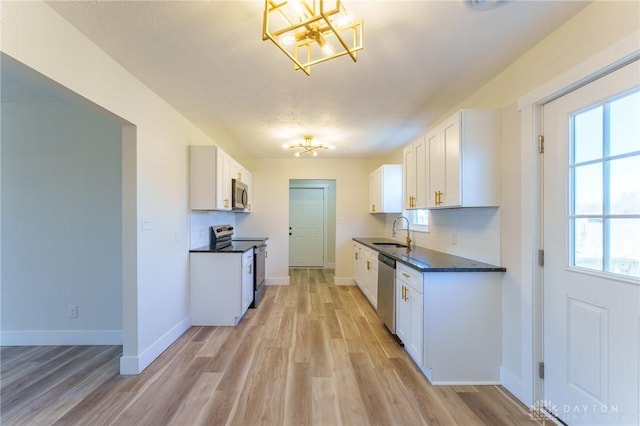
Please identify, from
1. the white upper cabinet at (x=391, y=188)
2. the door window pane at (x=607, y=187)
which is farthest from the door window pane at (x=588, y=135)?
the white upper cabinet at (x=391, y=188)

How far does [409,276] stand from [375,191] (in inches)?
102

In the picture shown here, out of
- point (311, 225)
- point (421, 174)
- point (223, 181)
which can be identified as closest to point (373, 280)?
point (421, 174)

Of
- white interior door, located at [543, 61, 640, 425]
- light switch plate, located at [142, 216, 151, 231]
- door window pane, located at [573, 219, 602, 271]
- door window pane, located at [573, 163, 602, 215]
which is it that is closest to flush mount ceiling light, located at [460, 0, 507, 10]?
white interior door, located at [543, 61, 640, 425]

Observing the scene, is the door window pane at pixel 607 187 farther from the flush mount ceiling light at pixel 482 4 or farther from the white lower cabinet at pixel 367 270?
the white lower cabinet at pixel 367 270

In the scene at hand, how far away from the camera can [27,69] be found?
143 cm

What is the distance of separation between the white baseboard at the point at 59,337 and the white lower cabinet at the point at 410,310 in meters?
2.93

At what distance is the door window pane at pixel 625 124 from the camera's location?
130cm

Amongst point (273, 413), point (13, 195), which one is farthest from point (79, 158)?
point (273, 413)

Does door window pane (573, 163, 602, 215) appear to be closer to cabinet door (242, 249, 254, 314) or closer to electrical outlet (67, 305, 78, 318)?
cabinet door (242, 249, 254, 314)

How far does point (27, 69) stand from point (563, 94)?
308 centimetres

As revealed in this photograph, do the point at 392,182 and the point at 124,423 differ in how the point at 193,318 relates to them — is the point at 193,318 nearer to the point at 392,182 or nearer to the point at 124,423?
the point at 124,423

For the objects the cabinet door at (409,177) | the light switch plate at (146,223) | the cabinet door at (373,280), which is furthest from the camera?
the cabinet door at (373,280)

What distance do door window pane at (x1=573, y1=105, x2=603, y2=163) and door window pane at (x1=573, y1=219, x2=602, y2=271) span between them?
371 millimetres

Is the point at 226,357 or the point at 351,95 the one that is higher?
the point at 351,95
